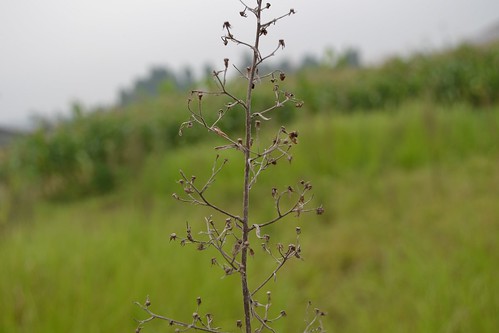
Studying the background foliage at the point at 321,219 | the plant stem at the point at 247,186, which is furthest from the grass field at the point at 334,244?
the plant stem at the point at 247,186

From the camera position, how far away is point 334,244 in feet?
18.2

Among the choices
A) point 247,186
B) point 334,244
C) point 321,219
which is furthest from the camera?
point 321,219

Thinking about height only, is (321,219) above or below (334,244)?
above

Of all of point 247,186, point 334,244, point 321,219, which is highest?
point 321,219

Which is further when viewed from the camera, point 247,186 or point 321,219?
point 321,219

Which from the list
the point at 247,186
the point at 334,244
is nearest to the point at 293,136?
the point at 247,186

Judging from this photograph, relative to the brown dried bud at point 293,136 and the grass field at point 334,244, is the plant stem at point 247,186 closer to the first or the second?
the brown dried bud at point 293,136

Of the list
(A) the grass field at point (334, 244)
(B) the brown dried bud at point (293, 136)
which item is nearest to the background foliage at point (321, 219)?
(A) the grass field at point (334, 244)

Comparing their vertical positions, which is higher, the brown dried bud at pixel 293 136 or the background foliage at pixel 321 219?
the background foliage at pixel 321 219

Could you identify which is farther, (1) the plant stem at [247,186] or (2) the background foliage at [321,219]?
(2) the background foliage at [321,219]

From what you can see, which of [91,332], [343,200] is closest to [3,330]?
[91,332]

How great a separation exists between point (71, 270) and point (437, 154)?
17.7ft

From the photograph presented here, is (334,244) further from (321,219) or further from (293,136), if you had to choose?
(293,136)

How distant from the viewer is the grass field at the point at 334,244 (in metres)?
3.20
